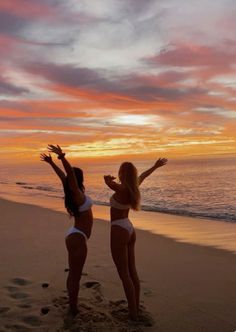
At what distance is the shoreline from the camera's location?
1195cm

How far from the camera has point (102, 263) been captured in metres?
8.98

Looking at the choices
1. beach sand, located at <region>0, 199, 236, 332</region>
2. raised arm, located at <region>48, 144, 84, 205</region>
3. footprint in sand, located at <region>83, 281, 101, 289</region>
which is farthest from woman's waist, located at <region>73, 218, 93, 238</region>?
footprint in sand, located at <region>83, 281, 101, 289</region>

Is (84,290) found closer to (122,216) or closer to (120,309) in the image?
(120,309)

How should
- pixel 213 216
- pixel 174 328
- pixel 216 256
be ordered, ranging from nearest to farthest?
pixel 174 328, pixel 216 256, pixel 213 216

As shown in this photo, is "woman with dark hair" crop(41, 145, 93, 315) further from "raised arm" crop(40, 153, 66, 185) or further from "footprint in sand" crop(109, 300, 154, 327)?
"footprint in sand" crop(109, 300, 154, 327)

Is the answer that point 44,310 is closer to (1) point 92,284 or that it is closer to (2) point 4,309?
(2) point 4,309

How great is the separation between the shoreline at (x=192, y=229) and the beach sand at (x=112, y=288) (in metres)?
0.78

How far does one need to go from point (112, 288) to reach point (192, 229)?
8.02 metres

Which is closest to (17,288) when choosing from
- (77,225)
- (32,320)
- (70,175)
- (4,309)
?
(4,309)

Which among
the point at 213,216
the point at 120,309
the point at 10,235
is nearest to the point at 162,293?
the point at 120,309

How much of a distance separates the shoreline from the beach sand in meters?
0.78

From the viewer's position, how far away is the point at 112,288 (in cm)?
725

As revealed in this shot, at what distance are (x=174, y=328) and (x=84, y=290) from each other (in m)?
2.05

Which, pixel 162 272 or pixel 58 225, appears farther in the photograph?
pixel 58 225
